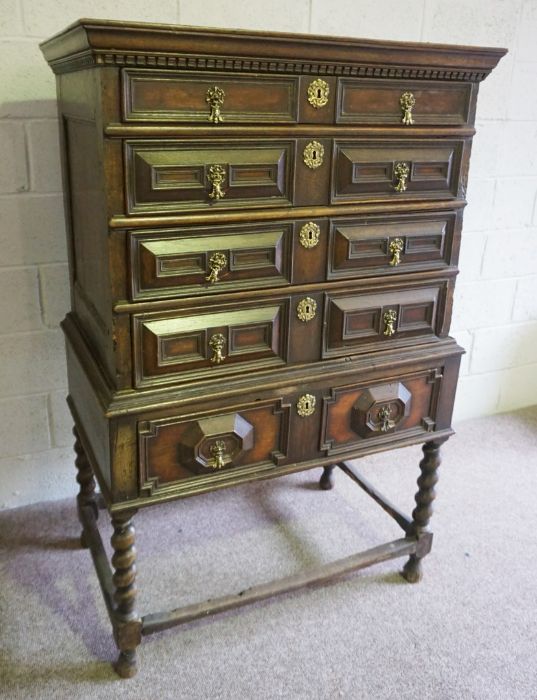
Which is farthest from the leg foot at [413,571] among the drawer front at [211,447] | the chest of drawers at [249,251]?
the drawer front at [211,447]

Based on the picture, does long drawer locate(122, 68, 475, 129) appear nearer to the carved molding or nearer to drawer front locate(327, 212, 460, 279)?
the carved molding

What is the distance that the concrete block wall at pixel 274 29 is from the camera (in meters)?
1.81

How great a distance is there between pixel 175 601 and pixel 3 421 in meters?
0.75

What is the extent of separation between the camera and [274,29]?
2.00 meters

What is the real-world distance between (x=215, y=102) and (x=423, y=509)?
1.19 m

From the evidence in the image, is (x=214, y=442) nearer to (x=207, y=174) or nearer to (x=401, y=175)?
(x=207, y=174)

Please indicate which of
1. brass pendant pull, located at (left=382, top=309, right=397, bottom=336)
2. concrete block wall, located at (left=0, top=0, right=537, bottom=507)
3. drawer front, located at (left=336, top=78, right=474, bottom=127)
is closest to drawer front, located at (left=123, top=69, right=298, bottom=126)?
drawer front, located at (left=336, top=78, right=474, bottom=127)

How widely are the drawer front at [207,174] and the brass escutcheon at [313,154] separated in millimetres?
34

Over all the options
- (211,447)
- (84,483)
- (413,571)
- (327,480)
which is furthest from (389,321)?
(84,483)

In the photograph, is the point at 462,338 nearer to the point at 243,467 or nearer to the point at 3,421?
the point at 243,467

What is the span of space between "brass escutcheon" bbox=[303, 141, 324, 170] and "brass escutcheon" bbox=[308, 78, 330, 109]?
0.07 m

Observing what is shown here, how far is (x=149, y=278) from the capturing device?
1.34m

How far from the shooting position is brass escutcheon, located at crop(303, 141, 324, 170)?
4.63 feet

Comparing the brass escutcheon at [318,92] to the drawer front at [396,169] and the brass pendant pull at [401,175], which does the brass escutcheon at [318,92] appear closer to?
the drawer front at [396,169]
